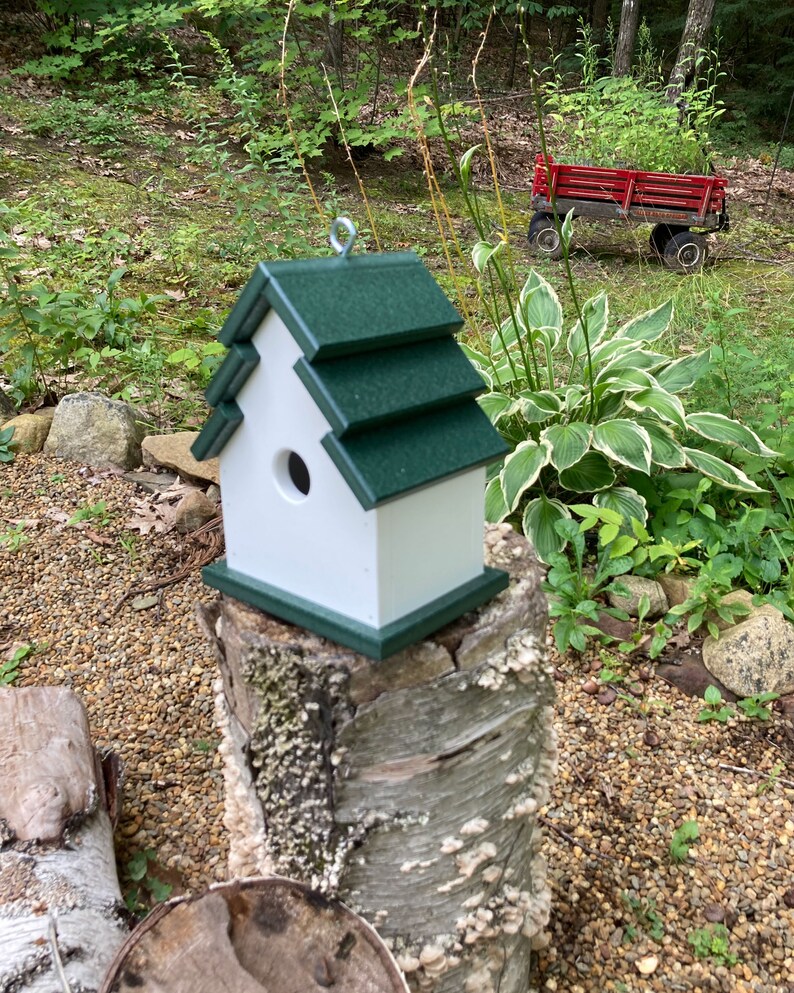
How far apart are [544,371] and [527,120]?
7.31 meters

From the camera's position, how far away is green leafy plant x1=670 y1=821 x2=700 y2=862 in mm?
1803

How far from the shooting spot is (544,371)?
128 inches

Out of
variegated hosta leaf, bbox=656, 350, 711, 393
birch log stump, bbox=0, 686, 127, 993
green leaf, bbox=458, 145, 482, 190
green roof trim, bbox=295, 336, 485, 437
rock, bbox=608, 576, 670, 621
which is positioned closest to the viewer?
green roof trim, bbox=295, 336, 485, 437

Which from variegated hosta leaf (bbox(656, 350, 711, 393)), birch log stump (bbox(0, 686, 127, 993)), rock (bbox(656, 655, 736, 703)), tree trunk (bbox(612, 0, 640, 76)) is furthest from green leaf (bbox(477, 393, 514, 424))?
tree trunk (bbox(612, 0, 640, 76))

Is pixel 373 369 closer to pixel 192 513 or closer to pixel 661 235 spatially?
pixel 192 513

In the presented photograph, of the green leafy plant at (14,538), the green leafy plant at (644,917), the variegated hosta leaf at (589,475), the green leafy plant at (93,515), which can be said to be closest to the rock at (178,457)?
the green leafy plant at (93,515)

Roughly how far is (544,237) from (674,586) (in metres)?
3.96

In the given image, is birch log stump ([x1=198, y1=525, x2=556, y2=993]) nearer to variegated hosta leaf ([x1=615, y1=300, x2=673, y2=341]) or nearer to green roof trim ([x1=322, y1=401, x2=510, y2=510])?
green roof trim ([x1=322, y1=401, x2=510, y2=510])

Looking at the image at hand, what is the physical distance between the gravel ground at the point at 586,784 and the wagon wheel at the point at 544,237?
4030mm

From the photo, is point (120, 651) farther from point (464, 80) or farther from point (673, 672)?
point (464, 80)

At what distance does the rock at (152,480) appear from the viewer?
2982 mm

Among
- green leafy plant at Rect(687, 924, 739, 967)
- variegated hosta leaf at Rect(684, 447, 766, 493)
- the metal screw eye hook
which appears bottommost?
green leafy plant at Rect(687, 924, 739, 967)

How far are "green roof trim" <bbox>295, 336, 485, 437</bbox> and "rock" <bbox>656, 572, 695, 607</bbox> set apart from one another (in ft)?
4.91

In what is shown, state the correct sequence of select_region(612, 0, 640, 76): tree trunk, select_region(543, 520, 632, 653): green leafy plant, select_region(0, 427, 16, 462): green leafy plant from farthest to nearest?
select_region(612, 0, 640, 76): tree trunk < select_region(0, 427, 16, 462): green leafy plant < select_region(543, 520, 632, 653): green leafy plant
